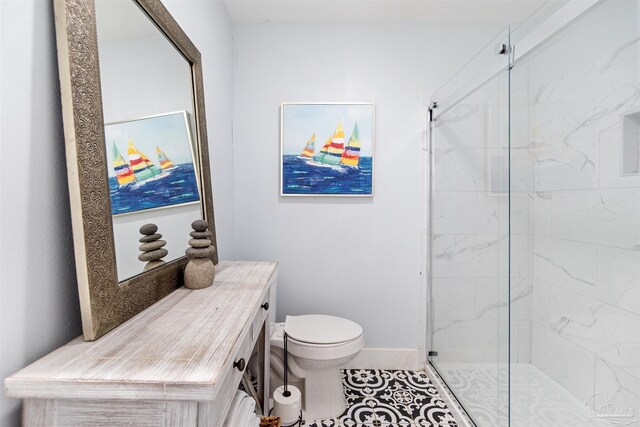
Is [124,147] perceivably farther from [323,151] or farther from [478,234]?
[478,234]

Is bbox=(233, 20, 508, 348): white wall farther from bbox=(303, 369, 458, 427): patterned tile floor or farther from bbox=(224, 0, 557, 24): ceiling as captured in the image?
bbox=(303, 369, 458, 427): patterned tile floor

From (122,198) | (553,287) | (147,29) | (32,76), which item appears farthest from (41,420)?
(553,287)

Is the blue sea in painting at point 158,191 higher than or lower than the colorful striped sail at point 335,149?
lower

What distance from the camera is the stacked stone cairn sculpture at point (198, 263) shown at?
1115mm

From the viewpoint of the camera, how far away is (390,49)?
2.15 meters

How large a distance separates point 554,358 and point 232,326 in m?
1.35

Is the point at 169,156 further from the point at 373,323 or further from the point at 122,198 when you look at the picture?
the point at 373,323

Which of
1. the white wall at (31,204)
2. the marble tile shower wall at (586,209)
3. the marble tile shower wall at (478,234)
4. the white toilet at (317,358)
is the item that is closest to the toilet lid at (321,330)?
the white toilet at (317,358)

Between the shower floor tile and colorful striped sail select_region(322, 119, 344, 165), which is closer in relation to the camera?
the shower floor tile

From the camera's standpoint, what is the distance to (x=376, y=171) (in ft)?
7.10

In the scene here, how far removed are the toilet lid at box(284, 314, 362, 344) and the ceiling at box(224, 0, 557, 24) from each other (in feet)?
6.29

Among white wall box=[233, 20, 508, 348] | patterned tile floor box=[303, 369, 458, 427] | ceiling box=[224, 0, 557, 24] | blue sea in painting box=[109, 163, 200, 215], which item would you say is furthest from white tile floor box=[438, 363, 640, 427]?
ceiling box=[224, 0, 557, 24]

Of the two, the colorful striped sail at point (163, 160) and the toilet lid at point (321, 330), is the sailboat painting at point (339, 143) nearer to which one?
the toilet lid at point (321, 330)

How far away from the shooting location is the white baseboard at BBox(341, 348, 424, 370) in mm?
2166
